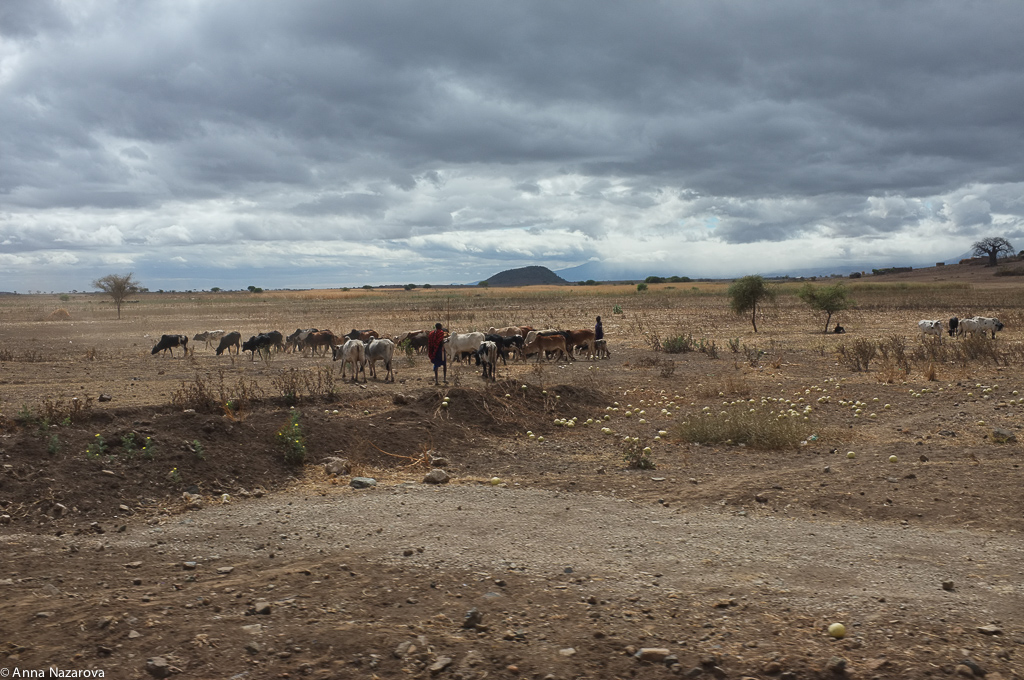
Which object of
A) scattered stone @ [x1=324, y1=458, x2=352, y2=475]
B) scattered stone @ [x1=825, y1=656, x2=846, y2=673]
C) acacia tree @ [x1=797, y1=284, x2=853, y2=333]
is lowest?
scattered stone @ [x1=825, y1=656, x2=846, y2=673]

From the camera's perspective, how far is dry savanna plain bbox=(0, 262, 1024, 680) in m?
4.54

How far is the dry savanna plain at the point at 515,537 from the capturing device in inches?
179

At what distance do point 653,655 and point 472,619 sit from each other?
4.28 feet

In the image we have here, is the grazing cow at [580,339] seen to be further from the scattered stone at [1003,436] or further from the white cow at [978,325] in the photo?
the white cow at [978,325]

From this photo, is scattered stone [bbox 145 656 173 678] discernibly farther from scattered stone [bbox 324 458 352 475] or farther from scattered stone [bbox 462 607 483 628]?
scattered stone [bbox 324 458 352 475]

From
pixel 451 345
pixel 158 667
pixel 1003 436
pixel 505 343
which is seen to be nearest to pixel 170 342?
pixel 451 345

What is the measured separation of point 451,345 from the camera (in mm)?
20188

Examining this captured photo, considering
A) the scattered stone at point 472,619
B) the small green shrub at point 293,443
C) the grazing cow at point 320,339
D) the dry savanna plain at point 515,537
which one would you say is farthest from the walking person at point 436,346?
the scattered stone at point 472,619

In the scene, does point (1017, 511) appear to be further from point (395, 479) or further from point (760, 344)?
point (760, 344)

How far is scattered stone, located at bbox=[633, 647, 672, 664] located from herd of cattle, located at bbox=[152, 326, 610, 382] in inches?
553

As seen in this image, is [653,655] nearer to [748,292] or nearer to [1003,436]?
[1003,436]

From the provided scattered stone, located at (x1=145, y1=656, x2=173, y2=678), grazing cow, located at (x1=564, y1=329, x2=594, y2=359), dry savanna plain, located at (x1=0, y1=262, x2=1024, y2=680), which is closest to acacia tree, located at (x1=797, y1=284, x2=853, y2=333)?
grazing cow, located at (x1=564, y1=329, x2=594, y2=359)

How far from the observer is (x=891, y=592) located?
5285 mm

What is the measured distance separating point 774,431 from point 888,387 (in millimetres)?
6758
